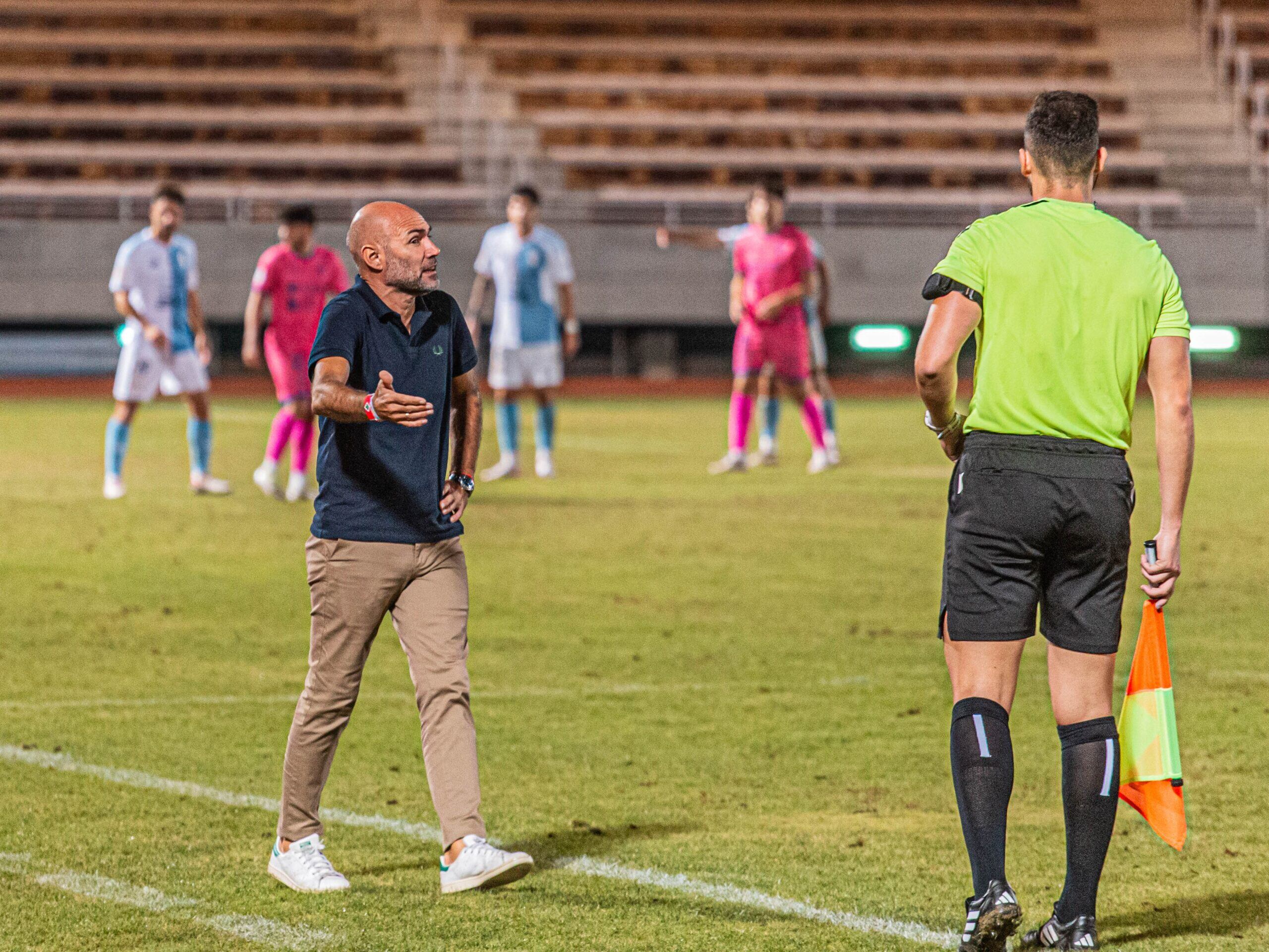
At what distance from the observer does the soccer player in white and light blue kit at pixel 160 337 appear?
14336mm

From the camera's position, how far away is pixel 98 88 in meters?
33.9

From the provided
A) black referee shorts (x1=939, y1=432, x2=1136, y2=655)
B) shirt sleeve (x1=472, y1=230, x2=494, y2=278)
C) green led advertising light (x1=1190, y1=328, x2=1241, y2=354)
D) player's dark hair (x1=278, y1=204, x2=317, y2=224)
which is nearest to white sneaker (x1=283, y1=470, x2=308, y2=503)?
player's dark hair (x1=278, y1=204, x2=317, y2=224)

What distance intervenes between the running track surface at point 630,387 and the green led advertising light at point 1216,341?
59cm

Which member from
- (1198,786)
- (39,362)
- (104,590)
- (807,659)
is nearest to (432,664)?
(1198,786)

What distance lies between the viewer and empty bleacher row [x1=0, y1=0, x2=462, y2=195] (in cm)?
3197

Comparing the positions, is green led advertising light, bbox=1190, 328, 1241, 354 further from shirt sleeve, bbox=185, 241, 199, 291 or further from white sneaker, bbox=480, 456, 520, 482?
shirt sleeve, bbox=185, 241, 199, 291

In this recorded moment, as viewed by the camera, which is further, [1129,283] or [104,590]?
[104,590]

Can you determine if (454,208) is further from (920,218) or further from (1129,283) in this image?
(1129,283)

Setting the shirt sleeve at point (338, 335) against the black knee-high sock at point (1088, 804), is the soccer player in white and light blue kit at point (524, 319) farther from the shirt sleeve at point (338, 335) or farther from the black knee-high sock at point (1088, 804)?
the black knee-high sock at point (1088, 804)

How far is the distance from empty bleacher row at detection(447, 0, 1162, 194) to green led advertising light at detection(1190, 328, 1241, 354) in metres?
3.53

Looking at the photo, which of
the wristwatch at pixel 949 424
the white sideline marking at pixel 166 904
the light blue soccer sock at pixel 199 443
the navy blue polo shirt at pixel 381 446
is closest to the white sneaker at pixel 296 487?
the light blue soccer sock at pixel 199 443

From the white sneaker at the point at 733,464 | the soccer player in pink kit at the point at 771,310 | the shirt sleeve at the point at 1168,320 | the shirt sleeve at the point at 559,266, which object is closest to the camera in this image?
the shirt sleeve at the point at 1168,320

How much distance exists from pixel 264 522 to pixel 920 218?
19570 mm

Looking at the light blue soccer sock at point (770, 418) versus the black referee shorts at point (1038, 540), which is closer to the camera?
the black referee shorts at point (1038, 540)
